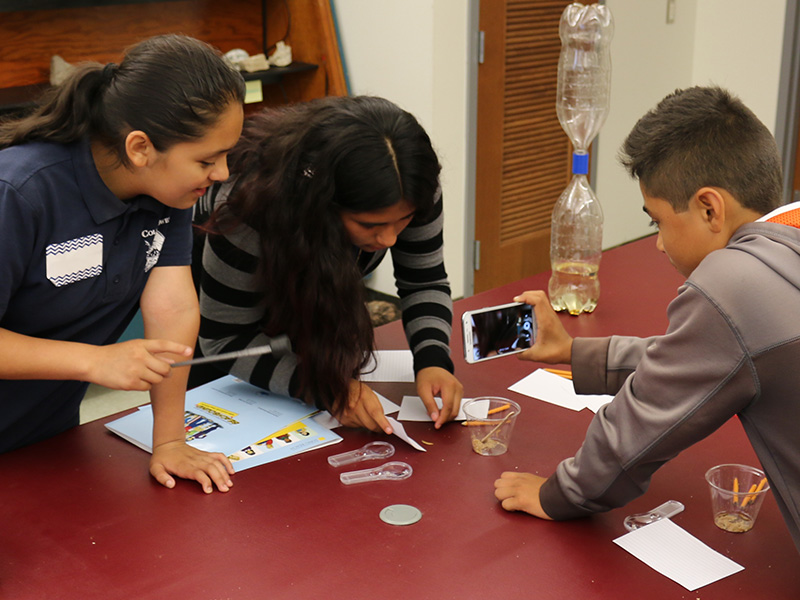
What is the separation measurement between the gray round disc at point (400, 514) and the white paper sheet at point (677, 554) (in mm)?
279

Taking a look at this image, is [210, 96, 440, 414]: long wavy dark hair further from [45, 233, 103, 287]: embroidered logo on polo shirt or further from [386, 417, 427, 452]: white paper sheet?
[45, 233, 103, 287]: embroidered logo on polo shirt

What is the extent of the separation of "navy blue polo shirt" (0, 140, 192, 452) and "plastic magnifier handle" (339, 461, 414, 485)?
A: 1.59 ft

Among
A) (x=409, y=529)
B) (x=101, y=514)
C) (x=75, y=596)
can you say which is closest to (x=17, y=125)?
(x=101, y=514)

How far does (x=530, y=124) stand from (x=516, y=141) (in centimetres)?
13

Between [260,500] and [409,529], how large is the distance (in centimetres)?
23

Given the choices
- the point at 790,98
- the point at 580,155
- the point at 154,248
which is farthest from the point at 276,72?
the point at 790,98

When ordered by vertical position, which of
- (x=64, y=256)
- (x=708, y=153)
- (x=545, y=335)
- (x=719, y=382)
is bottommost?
(x=545, y=335)

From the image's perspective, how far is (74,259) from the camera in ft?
4.20

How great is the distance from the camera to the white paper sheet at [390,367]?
5.49ft

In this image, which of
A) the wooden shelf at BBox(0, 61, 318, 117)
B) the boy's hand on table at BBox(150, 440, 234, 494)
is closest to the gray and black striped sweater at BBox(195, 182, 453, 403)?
the boy's hand on table at BBox(150, 440, 234, 494)

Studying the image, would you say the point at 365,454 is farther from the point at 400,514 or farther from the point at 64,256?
the point at 64,256

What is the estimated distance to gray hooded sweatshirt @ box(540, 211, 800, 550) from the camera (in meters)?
1.01

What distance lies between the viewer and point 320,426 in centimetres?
147

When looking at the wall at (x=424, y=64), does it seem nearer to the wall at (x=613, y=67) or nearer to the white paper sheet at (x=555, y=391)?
the wall at (x=613, y=67)
